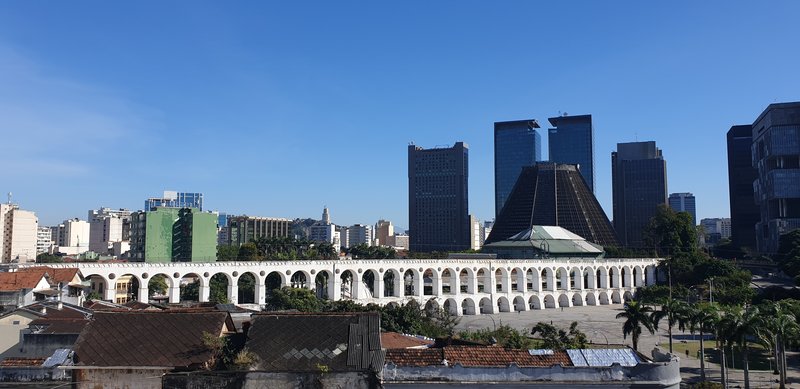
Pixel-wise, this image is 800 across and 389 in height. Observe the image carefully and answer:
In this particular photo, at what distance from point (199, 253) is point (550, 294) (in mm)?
57094

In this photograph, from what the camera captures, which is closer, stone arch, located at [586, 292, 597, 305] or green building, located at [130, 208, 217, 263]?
green building, located at [130, 208, 217, 263]

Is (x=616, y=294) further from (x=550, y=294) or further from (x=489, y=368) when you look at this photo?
(x=489, y=368)

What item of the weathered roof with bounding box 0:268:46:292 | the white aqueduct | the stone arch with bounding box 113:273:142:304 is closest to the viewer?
the weathered roof with bounding box 0:268:46:292

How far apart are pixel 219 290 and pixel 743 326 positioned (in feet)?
199

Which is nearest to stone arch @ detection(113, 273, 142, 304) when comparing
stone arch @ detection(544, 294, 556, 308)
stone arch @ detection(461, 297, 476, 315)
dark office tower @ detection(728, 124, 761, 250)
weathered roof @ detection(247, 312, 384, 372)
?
stone arch @ detection(461, 297, 476, 315)

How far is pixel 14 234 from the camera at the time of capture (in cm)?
13488

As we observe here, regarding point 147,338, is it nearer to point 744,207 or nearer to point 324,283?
point 324,283

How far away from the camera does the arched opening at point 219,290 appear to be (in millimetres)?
71938

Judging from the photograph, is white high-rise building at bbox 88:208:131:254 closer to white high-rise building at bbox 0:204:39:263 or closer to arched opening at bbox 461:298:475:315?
white high-rise building at bbox 0:204:39:263

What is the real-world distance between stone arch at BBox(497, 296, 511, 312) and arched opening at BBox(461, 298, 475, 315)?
5773 millimetres

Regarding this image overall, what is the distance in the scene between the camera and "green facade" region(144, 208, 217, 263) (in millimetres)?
97625

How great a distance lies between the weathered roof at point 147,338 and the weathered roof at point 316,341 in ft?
5.21

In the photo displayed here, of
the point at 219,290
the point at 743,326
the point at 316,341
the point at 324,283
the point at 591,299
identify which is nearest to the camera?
the point at 316,341

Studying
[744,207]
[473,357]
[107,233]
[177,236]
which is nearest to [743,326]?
[473,357]
